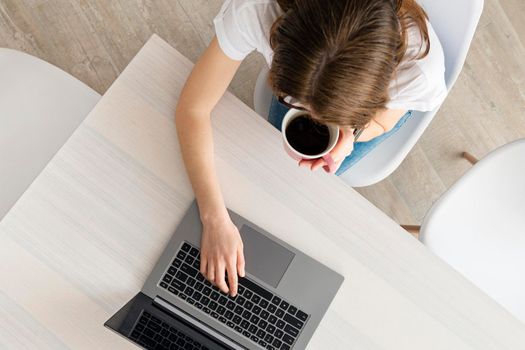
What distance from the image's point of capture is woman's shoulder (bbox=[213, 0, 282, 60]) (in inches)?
38.1

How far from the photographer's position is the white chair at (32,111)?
128 centimetres

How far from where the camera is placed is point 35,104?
130cm

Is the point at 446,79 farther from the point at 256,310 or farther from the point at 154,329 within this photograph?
the point at 154,329

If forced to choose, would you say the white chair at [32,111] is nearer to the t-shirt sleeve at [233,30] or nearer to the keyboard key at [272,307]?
the t-shirt sleeve at [233,30]

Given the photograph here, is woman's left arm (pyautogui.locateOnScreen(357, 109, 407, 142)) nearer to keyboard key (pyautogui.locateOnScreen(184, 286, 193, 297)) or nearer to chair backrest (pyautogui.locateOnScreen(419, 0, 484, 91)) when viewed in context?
chair backrest (pyautogui.locateOnScreen(419, 0, 484, 91))

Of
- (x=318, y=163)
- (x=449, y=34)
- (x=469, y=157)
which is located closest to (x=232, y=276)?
(x=318, y=163)

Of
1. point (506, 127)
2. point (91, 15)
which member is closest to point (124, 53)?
point (91, 15)

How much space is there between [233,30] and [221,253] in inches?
16.6

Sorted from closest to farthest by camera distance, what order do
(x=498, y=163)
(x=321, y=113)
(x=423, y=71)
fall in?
(x=321, y=113)
(x=423, y=71)
(x=498, y=163)

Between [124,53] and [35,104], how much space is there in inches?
23.7

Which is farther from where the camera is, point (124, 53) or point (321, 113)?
point (124, 53)

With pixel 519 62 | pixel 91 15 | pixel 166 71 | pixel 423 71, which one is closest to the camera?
pixel 423 71

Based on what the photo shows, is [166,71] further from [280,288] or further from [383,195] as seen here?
[383,195]

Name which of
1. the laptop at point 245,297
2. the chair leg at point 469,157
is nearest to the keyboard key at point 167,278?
the laptop at point 245,297
